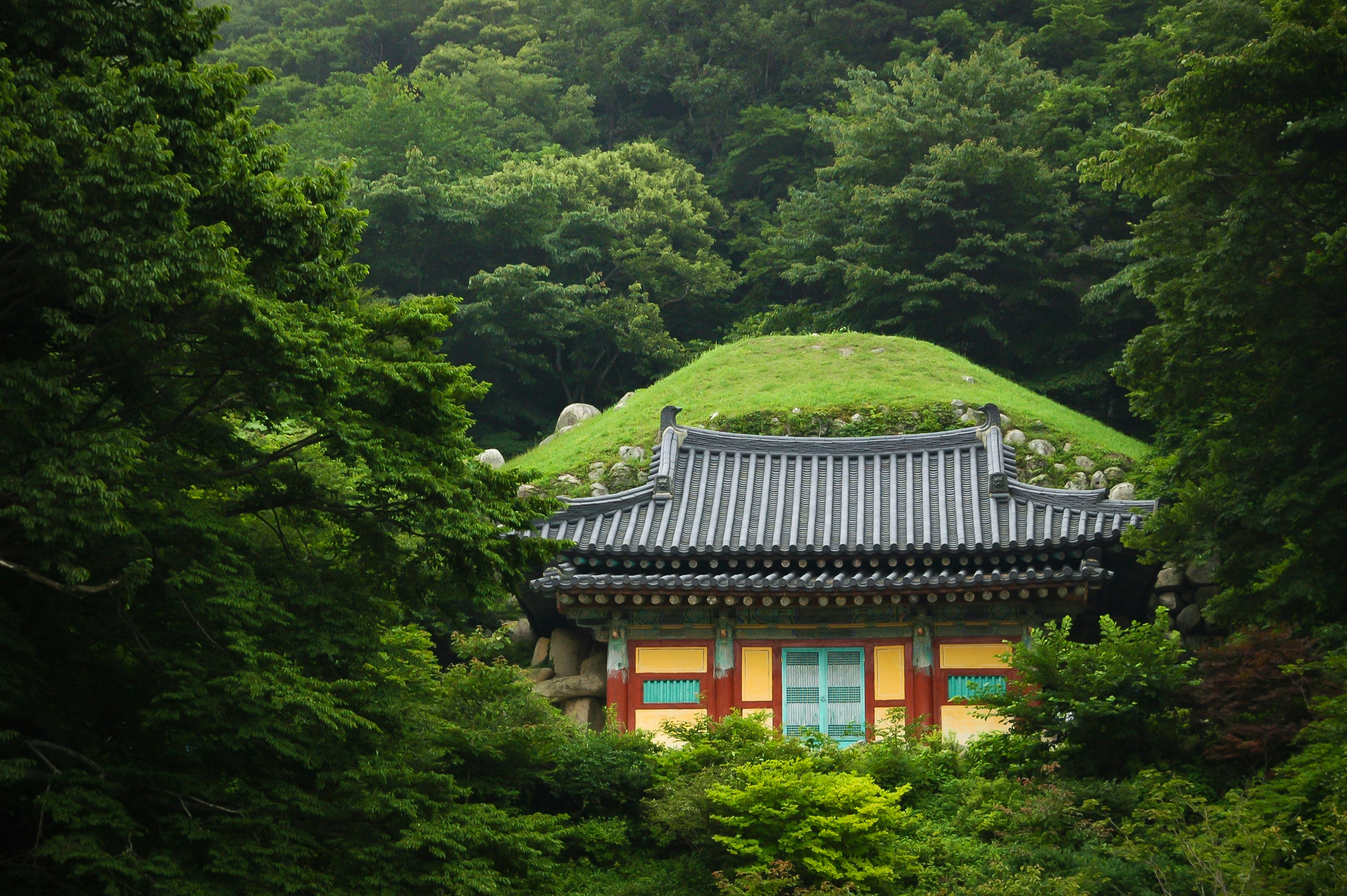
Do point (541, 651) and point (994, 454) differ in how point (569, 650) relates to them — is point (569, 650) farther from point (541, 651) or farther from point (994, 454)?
point (994, 454)

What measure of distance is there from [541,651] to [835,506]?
5215 millimetres

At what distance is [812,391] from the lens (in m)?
29.1

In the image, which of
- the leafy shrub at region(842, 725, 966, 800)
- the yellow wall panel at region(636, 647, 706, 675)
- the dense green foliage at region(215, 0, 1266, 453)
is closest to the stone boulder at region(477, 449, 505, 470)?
the dense green foliage at region(215, 0, 1266, 453)

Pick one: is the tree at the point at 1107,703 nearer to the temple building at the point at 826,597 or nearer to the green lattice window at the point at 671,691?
the temple building at the point at 826,597

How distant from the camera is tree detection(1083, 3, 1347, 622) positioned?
47.0 ft

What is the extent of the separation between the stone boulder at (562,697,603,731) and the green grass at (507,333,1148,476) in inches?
322

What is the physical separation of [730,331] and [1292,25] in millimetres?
26047

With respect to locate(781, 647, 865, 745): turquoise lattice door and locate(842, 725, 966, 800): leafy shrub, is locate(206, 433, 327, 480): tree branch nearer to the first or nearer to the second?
locate(842, 725, 966, 800): leafy shrub

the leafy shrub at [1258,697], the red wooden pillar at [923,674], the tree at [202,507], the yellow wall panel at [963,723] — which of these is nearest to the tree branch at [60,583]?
the tree at [202,507]

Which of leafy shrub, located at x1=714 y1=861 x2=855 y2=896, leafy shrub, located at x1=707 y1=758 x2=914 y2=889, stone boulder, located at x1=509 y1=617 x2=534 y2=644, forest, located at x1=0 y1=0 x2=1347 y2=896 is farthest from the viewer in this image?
stone boulder, located at x1=509 y1=617 x2=534 y2=644

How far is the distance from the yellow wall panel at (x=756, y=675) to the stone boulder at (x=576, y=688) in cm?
204

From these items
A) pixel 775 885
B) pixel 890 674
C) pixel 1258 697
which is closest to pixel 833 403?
pixel 890 674

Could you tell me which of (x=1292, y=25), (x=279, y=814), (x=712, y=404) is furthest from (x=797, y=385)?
(x=279, y=814)

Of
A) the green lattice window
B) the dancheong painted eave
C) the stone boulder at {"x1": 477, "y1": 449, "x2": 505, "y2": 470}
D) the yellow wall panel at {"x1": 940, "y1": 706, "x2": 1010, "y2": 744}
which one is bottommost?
the yellow wall panel at {"x1": 940, "y1": 706, "x2": 1010, "y2": 744}
